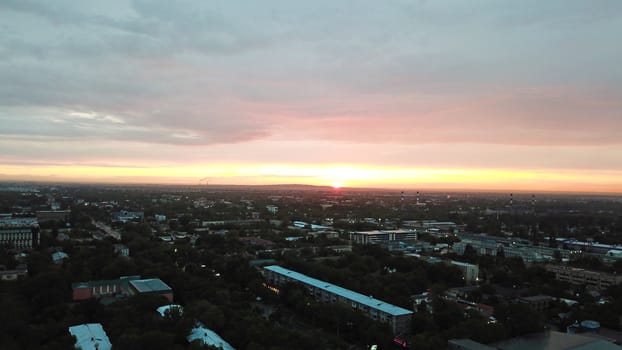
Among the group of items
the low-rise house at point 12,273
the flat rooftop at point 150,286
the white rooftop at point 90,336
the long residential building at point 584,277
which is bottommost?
the long residential building at point 584,277

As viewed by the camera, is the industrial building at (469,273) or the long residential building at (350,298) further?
the industrial building at (469,273)

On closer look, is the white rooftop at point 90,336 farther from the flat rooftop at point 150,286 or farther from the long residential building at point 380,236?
the long residential building at point 380,236

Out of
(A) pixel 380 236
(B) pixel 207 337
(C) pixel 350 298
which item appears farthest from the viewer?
(A) pixel 380 236

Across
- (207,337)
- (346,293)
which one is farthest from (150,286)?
(346,293)

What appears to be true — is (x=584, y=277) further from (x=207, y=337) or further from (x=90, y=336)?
(x=90, y=336)

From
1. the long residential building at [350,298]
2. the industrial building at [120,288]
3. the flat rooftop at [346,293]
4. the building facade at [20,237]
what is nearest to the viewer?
the long residential building at [350,298]

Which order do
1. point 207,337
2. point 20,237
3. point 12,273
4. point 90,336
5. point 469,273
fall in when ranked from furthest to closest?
1. point 20,237
2. point 469,273
3. point 12,273
4. point 207,337
5. point 90,336

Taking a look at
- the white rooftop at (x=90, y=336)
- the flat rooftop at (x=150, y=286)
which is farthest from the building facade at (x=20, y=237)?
the white rooftop at (x=90, y=336)
